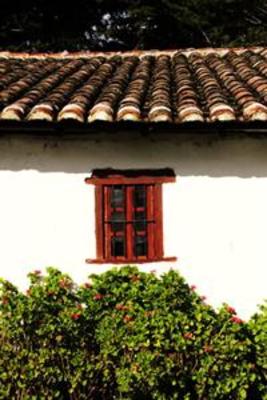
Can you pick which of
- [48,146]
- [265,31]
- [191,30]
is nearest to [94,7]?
[191,30]

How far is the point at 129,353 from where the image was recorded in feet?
21.4

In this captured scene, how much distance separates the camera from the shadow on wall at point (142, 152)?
8.02 metres

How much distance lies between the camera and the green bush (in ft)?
21.1

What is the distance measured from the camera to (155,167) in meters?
8.06

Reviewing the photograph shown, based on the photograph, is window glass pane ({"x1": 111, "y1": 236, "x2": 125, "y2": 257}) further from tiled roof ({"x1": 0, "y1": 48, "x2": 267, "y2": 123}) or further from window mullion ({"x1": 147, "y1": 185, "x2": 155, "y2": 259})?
tiled roof ({"x1": 0, "y1": 48, "x2": 267, "y2": 123})

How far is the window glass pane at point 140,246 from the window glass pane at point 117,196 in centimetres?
51

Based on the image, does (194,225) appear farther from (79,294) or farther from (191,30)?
(191,30)

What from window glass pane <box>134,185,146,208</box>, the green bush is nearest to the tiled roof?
window glass pane <box>134,185,146,208</box>

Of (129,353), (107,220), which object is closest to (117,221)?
(107,220)

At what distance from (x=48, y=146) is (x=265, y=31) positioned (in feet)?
57.9

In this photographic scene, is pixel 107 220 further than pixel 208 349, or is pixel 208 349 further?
pixel 107 220

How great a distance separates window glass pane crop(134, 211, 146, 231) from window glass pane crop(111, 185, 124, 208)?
0.83ft

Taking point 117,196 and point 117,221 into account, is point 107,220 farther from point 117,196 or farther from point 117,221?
point 117,196

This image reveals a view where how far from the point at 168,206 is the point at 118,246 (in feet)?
2.86
